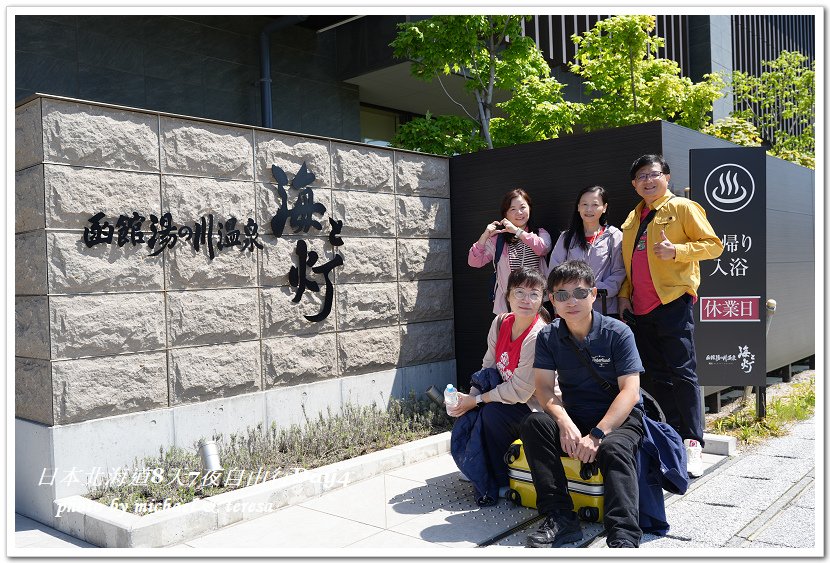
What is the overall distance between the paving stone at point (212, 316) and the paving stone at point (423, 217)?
6.23ft

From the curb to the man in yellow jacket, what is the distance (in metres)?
2.25

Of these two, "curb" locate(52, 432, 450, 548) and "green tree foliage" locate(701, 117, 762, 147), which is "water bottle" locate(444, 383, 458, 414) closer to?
"curb" locate(52, 432, 450, 548)

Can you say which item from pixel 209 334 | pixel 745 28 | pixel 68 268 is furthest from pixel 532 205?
pixel 745 28

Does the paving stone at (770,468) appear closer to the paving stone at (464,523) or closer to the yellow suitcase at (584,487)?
the yellow suitcase at (584,487)

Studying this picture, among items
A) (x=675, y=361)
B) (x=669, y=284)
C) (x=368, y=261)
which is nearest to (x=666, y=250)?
(x=669, y=284)

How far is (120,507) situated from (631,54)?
26.9ft

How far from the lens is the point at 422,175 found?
23.2ft

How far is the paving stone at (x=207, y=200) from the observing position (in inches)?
200

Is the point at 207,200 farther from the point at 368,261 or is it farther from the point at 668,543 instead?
the point at 668,543

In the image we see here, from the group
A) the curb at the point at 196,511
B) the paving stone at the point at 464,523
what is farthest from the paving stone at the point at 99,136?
the paving stone at the point at 464,523

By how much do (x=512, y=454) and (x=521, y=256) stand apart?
214cm

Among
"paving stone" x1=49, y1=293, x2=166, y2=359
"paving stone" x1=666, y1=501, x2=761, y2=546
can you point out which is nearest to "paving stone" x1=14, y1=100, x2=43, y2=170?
"paving stone" x1=49, y1=293, x2=166, y2=359

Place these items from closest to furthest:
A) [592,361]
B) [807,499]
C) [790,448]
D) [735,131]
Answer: [592,361], [807,499], [790,448], [735,131]
